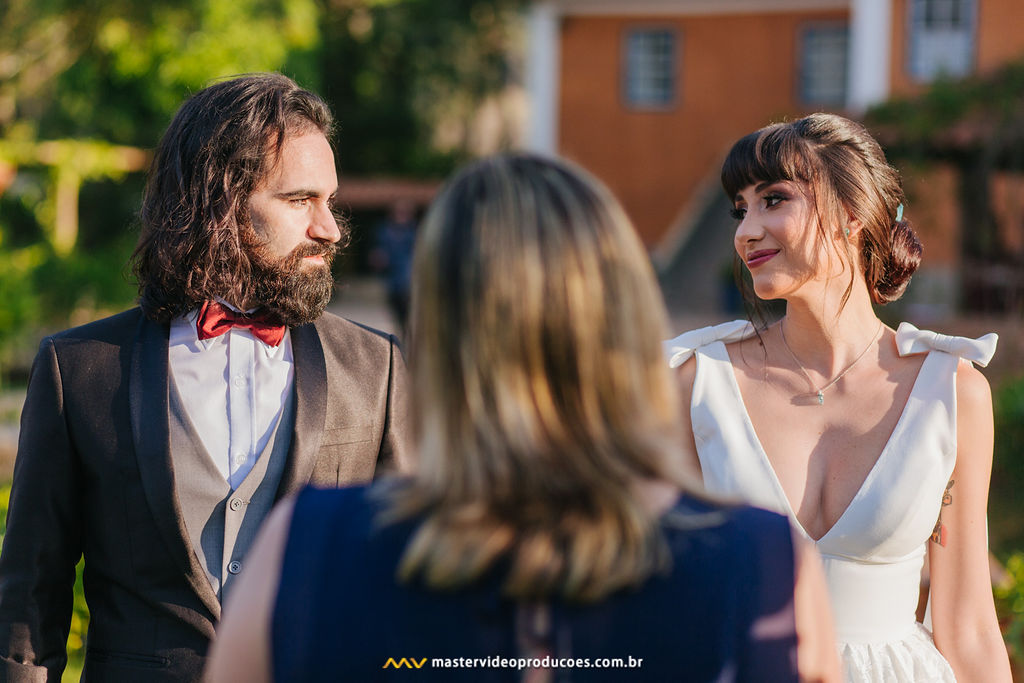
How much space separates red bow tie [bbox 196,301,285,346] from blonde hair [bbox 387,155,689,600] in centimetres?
107

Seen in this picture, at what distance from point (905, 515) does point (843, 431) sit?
249 millimetres

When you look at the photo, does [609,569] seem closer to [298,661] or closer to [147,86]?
[298,661]

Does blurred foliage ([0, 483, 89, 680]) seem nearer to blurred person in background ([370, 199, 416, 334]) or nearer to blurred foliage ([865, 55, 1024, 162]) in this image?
blurred person in background ([370, 199, 416, 334])

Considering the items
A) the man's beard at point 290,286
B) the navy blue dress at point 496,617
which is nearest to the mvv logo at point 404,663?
the navy blue dress at point 496,617

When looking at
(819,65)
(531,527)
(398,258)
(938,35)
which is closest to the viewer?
(531,527)

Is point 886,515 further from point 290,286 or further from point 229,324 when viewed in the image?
point 229,324

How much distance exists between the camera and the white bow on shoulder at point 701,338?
257cm

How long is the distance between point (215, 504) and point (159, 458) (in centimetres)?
14

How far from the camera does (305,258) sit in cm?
225

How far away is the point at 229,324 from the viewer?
223 cm

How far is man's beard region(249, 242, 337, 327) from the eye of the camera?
7.23 ft

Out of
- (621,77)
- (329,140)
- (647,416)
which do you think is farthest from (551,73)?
(647,416)

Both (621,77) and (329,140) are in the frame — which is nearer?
(329,140)

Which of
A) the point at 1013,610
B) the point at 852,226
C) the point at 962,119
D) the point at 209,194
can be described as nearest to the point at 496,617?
the point at 209,194
